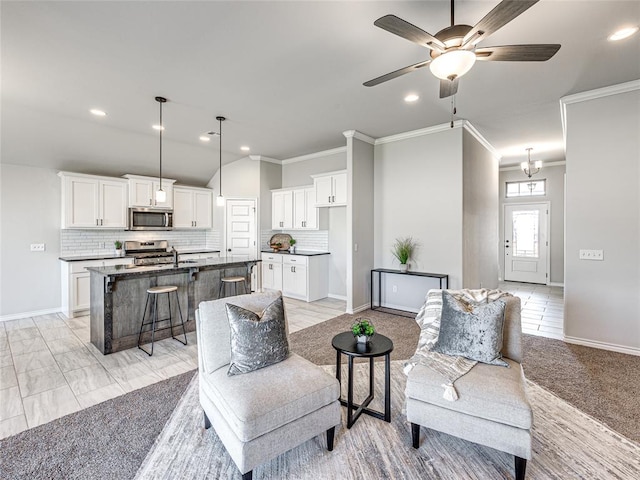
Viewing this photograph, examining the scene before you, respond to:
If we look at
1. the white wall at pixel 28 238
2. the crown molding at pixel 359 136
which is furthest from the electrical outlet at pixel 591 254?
the white wall at pixel 28 238

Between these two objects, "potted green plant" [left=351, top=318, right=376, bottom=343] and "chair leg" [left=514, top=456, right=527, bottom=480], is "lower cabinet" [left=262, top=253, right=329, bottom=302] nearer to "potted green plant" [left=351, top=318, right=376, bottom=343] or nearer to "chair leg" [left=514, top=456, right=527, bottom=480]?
"potted green plant" [left=351, top=318, right=376, bottom=343]

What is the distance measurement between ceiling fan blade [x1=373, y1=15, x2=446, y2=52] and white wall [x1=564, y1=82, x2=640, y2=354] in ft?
9.77

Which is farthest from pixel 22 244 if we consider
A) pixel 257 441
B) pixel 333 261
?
pixel 257 441

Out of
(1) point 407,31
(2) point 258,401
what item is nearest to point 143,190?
(2) point 258,401

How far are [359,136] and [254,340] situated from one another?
4.06 meters

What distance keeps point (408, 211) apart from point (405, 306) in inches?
62.8

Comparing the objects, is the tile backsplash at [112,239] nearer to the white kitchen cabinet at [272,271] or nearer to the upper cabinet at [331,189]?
the white kitchen cabinet at [272,271]

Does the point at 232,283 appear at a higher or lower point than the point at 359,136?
lower

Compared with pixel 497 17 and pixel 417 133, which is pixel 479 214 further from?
pixel 497 17

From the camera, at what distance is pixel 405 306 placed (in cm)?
531

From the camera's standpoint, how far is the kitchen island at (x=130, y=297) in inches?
140

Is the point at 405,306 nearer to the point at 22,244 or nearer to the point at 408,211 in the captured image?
the point at 408,211

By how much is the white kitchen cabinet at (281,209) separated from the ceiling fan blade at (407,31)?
16.0 feet

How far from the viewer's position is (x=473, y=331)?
2197 millimetres
